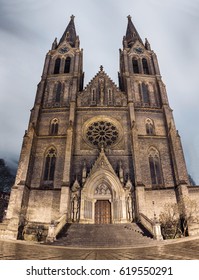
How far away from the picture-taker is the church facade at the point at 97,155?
64.7ft

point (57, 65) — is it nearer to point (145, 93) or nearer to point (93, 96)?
point (93, 96)

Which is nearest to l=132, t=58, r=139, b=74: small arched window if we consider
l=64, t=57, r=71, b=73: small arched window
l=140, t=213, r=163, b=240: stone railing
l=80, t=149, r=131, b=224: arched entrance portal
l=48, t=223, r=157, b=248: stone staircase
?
l=64, t=57, r=71, b=73: small arched window

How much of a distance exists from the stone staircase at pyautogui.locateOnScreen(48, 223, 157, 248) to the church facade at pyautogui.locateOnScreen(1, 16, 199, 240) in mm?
1854

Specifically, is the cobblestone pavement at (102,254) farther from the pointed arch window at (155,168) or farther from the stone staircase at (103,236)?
the pointed arch window at (155,168)

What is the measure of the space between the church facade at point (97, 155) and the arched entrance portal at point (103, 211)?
0.32 feet

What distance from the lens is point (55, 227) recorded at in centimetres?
1500

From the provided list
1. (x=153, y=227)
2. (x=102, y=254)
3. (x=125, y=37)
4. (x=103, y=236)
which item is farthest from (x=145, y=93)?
(x=102, y=254)

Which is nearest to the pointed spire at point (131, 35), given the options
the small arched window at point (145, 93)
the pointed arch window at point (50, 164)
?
the small arched window at point (145, 93)

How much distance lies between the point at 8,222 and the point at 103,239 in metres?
8.97

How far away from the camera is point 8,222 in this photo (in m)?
17.5

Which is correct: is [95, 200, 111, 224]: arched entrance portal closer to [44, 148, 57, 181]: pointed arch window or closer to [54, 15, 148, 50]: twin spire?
[44, 148, 57, 181]: pointed arch window

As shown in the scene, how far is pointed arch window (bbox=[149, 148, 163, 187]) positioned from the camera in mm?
22034
